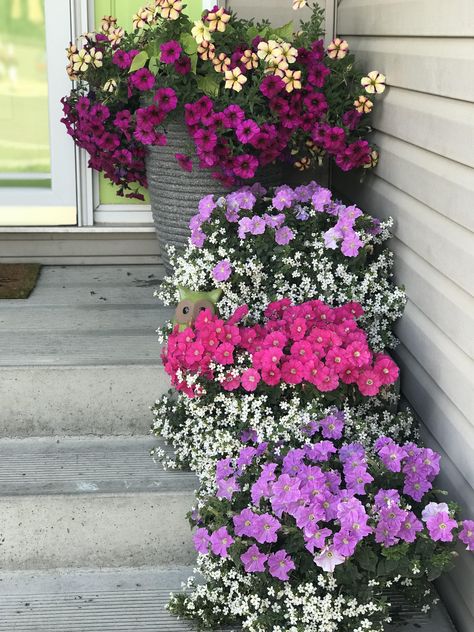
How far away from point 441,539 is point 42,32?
7.82 feet

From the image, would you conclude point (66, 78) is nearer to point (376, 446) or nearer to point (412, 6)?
point (412, 6)

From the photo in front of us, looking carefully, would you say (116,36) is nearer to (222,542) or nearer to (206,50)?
(206,50)

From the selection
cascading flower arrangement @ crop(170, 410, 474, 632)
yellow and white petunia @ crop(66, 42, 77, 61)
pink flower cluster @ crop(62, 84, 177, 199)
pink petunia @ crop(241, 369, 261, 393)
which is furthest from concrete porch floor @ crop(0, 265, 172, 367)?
yellow and white petunia @ crop(66, 42, 77, 61)

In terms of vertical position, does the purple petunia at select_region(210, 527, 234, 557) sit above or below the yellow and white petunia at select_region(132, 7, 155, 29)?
below

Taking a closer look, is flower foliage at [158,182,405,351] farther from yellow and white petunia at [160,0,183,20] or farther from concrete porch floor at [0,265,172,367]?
yellow and white petunia at [160,0,183,20]

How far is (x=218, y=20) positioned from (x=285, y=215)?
25.1 inches

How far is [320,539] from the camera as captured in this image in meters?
1.67

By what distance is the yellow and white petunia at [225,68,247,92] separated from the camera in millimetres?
2496

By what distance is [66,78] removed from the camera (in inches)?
123

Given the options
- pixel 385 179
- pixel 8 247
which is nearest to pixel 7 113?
pixel 8 247

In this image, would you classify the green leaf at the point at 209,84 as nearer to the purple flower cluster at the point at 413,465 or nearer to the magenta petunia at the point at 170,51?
the magenta petunia at the point at 170,51

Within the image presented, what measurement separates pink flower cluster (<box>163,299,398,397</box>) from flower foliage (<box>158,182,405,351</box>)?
22cm

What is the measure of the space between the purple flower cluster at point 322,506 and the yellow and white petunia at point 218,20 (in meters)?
1.34

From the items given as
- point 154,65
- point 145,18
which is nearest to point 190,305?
point 154,65
